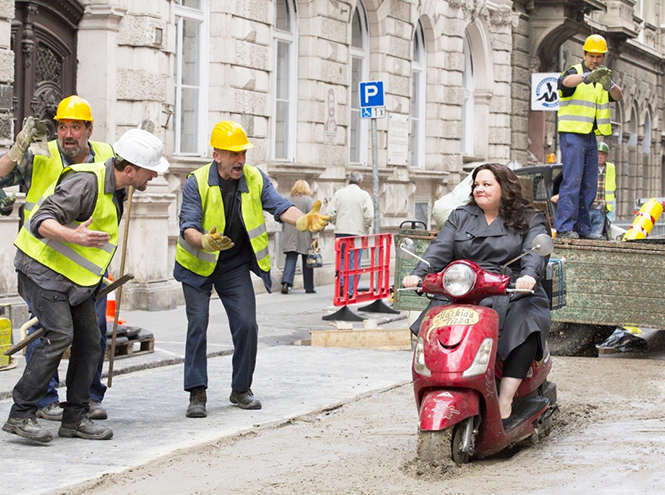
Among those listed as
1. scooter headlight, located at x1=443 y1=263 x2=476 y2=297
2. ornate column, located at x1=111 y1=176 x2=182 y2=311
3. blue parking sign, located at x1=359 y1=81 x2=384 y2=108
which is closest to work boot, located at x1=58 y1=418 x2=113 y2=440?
scooter headlight, located at x1=443 y1=263 x2=476 y2=297

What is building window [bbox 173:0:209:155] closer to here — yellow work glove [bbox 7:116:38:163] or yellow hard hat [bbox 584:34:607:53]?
yellow hard hat [bbox 584:34:607:53]

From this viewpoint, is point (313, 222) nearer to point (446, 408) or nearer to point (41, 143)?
point (41, 143)

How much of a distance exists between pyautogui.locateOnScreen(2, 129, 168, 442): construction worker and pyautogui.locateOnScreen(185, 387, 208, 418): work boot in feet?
2.77

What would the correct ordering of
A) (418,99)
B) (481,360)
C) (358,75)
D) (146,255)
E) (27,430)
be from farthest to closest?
(418,99)
(358,75)
(146,255)
(27,430)
(481,360)

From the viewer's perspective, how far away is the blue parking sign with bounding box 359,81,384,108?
697 inches

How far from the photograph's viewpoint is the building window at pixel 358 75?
2212cm

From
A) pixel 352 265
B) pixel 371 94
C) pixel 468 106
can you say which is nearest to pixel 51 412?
pixel 352 265

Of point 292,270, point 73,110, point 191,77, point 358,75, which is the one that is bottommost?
point 292,270

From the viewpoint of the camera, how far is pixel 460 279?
652 cm

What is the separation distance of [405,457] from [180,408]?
2.21 m

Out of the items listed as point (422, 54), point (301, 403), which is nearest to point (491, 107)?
point (422, 54)

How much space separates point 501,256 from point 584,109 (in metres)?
5.55

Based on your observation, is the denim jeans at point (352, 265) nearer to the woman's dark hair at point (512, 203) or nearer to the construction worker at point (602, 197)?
the construction worker at point (602, 197)

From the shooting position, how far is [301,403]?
344 inches
